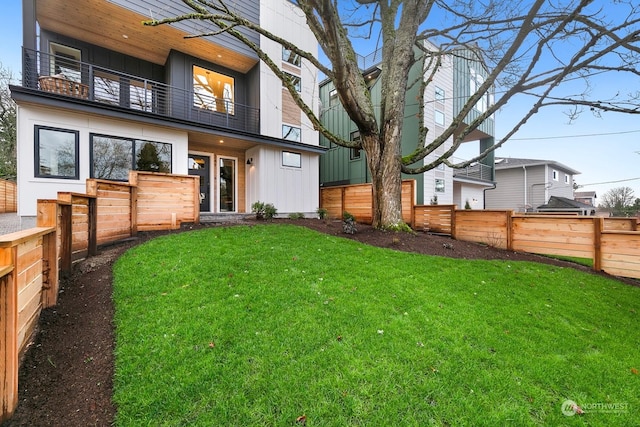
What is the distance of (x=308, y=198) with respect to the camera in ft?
41.5

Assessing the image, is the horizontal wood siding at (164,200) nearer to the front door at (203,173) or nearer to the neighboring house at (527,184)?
the front door at (203,173)

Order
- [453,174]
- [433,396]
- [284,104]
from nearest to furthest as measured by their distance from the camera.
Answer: [433,396]
[284,104]
[453,174]

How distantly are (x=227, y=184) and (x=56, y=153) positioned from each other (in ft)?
18.4

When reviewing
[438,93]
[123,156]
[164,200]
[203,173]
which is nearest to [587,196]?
[438,93]

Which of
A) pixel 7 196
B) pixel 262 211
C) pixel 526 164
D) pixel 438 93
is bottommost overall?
pixel 262 211

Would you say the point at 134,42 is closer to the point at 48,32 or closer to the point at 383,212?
the point at 48,32

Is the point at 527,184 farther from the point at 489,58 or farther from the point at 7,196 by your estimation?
the point at 7,196

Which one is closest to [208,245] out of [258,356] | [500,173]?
[258,356]

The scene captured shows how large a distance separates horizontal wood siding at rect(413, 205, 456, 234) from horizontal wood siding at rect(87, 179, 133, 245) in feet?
29.6

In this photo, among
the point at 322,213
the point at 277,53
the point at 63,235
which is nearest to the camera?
the point at 63,235

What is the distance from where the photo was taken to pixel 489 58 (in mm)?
8016

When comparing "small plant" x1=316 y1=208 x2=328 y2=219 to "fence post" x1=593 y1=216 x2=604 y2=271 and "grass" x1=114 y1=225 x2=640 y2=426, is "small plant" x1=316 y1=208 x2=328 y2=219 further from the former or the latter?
"fence post" x1=593 y1=216 x2=604 y2=271

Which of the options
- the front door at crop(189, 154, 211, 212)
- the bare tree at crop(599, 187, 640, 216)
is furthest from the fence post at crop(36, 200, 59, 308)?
the bare tree at crop(599, 187, 640, 216)

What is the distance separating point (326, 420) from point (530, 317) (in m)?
3.15
